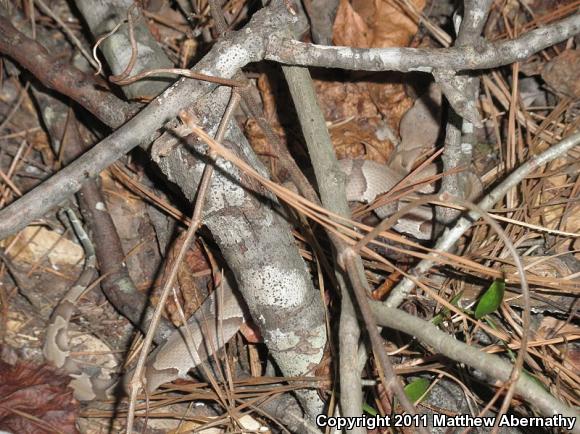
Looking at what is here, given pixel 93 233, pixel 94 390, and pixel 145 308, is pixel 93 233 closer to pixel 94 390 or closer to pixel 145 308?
pixel 145 308

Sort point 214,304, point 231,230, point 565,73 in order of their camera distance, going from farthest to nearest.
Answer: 1. point 565,73
2. point 214,304
3. point 231,230

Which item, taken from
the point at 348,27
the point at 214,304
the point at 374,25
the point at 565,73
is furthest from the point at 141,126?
the point at 565,73

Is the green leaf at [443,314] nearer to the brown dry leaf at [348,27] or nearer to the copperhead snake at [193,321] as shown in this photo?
the copperhead snake at [193,321]

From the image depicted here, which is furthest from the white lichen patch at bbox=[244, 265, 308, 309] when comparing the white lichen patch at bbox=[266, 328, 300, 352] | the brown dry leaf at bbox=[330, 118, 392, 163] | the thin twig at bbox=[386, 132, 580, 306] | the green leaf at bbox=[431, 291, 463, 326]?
the brown dry leaf at bbox=[330, 118, 392, 163]

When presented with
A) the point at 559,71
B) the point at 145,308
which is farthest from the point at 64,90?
the point at 559,71

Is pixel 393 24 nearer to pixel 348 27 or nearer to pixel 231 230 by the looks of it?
pixel 348 27

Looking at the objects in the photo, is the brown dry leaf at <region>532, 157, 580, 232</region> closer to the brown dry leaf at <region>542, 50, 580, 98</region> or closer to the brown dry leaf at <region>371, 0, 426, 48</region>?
the brown dry leaf at <region>542, 50, 580, 98</region>
